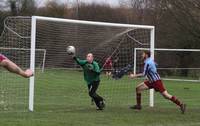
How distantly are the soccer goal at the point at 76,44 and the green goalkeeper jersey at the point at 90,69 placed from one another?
115 centimetres

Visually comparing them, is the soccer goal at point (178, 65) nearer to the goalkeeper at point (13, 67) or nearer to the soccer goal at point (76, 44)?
the soccer goal at point (76, 44)

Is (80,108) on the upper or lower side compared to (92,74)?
lower

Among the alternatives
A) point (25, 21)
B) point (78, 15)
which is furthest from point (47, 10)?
point (25, 21)

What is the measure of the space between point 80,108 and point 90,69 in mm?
1402

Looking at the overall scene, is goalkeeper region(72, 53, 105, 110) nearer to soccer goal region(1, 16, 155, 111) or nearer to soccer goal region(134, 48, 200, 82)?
soccer goal region(1, 16, 155, 111)

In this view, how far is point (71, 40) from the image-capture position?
2075 cm

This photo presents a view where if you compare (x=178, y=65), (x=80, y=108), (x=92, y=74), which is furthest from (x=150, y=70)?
(x=178, y=65)

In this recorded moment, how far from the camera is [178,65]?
144 ft

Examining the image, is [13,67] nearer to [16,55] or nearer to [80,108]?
[80,108]

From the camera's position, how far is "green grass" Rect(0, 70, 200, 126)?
1426 cm

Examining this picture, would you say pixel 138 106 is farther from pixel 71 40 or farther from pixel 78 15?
pixel 78 15

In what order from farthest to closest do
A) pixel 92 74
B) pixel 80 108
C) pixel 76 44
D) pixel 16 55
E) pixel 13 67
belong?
pixel 76 44, pixel 16 55, pixel 80 108, pixel 92 74, pixel 13 67

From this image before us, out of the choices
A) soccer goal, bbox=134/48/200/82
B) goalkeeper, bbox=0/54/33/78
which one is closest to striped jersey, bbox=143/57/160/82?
goalkeeper, bbox=0/54/33/78

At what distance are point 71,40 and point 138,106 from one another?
14.4 ft
